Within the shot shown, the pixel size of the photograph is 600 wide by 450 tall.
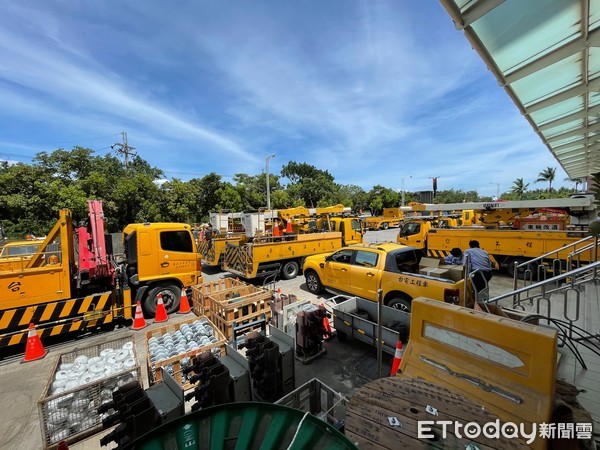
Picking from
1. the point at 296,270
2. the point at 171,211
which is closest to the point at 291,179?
the point at 171,211

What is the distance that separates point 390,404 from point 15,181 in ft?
85.9

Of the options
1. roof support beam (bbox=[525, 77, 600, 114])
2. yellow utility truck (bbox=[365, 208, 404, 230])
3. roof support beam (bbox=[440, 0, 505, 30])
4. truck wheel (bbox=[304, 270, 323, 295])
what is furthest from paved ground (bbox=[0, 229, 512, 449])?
yellow utility truck (bbox=[365, 208, 404, 230])

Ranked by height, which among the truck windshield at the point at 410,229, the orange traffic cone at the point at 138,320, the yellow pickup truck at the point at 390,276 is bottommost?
the orange traffic cone at the point at 138,320

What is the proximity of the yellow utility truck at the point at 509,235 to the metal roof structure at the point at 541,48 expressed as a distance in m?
5.50

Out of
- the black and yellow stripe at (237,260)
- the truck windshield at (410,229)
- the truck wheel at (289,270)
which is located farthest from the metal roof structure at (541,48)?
the truck windshield at (410,229)

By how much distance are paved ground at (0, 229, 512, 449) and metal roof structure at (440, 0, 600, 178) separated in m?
4.88

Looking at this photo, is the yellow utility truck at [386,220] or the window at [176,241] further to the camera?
the yellow utility truck at [386,220]

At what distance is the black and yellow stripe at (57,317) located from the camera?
201 inches

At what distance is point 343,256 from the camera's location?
7.35 m

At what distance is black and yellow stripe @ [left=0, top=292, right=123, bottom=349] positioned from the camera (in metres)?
5.09

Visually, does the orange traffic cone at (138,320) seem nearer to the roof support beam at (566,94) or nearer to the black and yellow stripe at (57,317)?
the black and yellow stripe at (57,317)

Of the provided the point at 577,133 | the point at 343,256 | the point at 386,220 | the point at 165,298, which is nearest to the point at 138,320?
the point at 165,298

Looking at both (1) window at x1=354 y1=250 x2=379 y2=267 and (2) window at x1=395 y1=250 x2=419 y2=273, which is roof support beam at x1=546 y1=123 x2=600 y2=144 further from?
(1) window at x1=354 y1=250 x2=379 y2=267

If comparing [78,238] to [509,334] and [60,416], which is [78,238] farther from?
[509,334]
